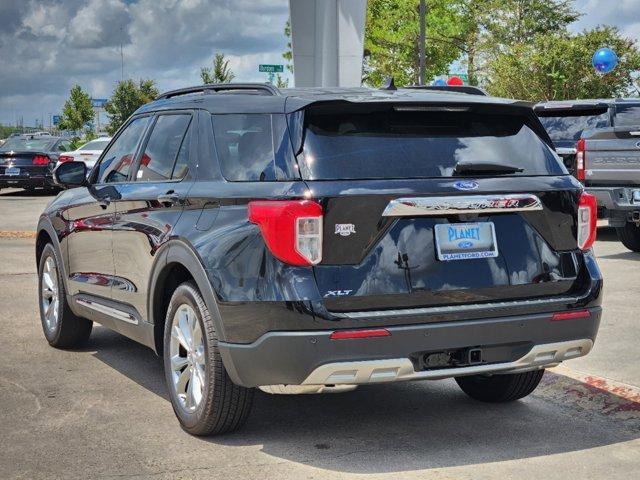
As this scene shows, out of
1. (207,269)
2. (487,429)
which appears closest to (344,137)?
(207,269)

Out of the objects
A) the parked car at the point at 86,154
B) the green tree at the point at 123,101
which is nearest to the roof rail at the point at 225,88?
the parked car at the point at 86,154

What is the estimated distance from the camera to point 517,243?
5.23m

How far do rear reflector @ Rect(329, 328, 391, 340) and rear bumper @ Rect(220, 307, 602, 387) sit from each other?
0.02 m

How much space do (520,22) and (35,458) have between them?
64.3m

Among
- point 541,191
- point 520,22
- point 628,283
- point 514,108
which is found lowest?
point 628,283

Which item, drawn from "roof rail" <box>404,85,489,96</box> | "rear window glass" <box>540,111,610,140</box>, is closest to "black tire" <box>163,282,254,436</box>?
"roof rail" <box>404,85,489,96</box>

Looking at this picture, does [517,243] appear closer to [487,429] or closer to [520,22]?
[487,429]

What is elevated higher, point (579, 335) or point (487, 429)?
point (579, 335)

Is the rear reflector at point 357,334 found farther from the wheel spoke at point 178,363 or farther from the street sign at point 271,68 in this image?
the street sign at point 271,68

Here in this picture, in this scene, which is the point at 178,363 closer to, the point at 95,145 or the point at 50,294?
the point at 50,294

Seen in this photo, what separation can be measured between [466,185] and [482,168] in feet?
0.55

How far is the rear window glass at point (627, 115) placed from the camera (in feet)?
53.7

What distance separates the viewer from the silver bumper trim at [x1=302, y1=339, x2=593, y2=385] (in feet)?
16.1

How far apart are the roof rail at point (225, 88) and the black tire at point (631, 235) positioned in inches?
354
